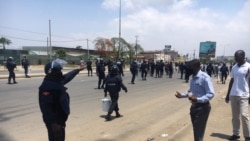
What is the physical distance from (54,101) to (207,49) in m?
78.8

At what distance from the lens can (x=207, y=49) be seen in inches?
3125

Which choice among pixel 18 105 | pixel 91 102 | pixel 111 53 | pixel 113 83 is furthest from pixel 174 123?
pixel 111 53

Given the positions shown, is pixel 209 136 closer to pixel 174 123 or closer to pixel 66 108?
pixel 174 123

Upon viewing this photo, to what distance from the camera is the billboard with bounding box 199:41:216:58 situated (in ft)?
258

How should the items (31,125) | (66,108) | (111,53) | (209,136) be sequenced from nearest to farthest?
(66,108) < (209,136) < (31,125) < (111,53)

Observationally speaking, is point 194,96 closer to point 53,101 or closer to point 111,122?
point 53,101

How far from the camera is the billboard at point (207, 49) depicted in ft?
258

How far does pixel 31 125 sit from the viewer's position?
7879 mm

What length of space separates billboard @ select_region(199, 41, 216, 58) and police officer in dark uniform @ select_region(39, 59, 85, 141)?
78.0 metres

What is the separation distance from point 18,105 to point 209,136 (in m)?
7.00

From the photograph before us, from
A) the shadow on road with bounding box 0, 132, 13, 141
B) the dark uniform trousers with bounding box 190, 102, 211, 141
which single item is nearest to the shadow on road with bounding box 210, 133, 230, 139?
the dark uniform trousers with bounding box 190, 102, 211, 141

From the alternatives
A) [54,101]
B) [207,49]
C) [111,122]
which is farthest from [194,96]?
[207,49]

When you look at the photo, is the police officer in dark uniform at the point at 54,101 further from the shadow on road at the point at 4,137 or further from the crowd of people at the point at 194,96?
the shadow on road at the point at 4,137

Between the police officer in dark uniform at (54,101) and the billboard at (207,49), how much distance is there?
3073 inches
